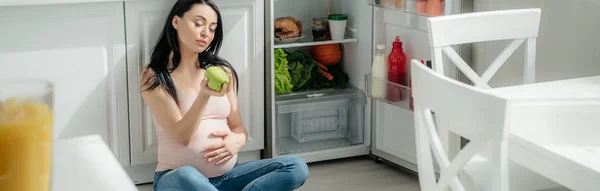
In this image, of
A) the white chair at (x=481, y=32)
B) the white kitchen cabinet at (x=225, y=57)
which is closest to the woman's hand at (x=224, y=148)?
the white kitchen cabinet at (x=225, y=57)

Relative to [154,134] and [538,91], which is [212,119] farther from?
[538,91]

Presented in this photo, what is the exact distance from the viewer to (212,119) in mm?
2857

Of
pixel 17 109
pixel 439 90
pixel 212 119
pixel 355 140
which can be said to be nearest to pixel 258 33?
pixel 212 119

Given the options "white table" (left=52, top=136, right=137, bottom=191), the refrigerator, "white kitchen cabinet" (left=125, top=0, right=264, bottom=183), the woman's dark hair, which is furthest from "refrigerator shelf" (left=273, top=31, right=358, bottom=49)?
"white table" (left=52, top=136, right=137, bottom=191)

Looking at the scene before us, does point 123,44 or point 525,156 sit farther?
point 123,44

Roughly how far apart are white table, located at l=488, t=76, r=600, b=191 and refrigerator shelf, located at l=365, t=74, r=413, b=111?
1058 mm

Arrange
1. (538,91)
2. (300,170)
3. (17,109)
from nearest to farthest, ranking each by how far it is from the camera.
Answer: (17,109) → (538,91) → (300,170)

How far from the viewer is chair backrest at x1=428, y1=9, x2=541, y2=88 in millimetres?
2404

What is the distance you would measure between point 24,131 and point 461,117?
3.16 feet

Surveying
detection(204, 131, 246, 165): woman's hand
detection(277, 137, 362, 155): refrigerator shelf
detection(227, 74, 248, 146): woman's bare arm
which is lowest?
detection(277, 137, 362, 155): refrigerator shelf

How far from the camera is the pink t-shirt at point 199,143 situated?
9.11ft

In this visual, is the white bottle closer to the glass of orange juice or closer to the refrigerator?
the refrigerator

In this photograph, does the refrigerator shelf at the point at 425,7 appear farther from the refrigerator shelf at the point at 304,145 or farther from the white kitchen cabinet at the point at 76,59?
the white kitchen cabinet at the point at 76,59

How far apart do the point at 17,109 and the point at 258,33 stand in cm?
239
